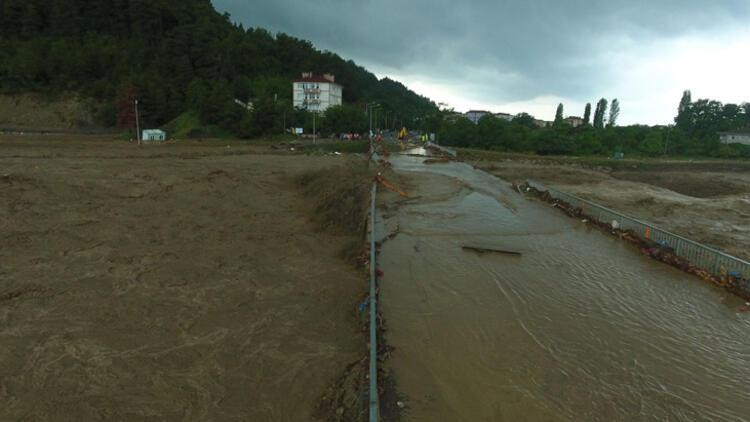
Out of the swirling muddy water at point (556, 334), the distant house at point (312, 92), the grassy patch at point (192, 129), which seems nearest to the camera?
A: the swirling muddy water at point (556, 334)

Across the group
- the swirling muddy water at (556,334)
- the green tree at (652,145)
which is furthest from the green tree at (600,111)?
the swirling muddy water at (556,334)

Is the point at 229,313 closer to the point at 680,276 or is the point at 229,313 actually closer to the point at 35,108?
the point at 680,276

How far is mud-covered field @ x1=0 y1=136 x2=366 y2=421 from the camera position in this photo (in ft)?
17.5

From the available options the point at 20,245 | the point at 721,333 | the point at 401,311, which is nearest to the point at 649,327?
the point at 721,333

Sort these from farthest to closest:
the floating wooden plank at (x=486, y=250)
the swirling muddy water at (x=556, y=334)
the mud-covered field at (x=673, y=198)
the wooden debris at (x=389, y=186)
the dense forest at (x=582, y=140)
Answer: the dense forest at (x=582, y=140) → the wooden debris at (x=389, y=186) → the mud-covered field at (x=673, y=198) → the floating wooden plank at (x=486, y=250) → the swirling muddy water at (x=556, y=334)

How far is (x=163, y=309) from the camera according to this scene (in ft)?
25.1

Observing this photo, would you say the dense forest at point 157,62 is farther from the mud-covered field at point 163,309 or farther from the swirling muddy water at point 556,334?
the swirling muddy water at point 556,334

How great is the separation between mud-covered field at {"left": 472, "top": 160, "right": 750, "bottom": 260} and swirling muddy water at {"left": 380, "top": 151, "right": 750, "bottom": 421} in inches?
255

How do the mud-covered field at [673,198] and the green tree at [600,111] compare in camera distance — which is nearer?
the mud-covered field at [673,198]

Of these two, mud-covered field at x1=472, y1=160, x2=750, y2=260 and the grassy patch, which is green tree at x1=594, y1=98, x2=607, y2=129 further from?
the grassy patch

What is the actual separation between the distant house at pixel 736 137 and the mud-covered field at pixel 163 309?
10162 centimetres

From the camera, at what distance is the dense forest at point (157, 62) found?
201ft

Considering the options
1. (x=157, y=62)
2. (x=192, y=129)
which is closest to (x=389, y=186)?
(x=192, y=129)

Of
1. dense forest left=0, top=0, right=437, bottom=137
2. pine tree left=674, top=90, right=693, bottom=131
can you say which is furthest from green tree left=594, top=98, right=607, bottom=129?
dense forest left=0, top=0, right=437, bottom=137
